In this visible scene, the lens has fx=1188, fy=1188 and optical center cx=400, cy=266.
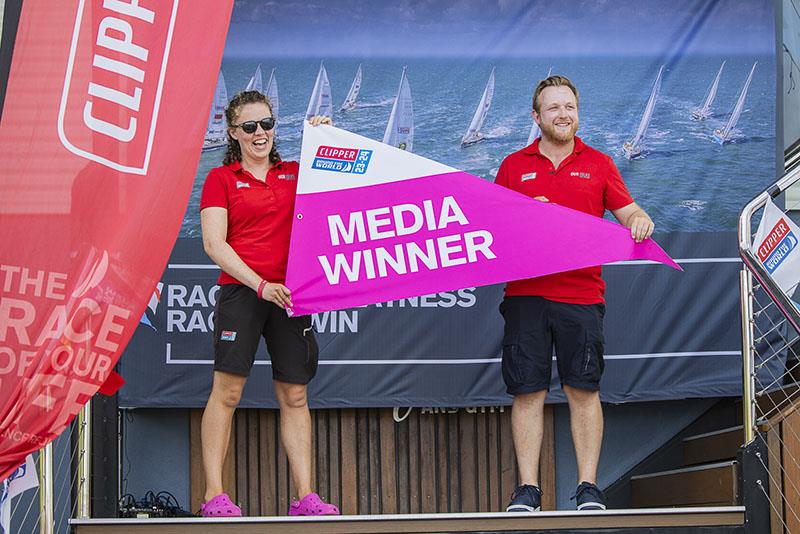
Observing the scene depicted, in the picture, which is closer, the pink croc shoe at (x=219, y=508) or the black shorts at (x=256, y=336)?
the pink croc shoe at (x=219, y=508)

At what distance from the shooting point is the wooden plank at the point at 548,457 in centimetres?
645

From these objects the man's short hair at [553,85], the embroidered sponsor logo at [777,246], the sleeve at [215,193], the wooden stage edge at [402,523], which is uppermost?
the man's short hair at [553,85]

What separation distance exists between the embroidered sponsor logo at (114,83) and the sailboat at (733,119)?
3664 mm

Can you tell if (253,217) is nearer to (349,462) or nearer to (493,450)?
(349,462)

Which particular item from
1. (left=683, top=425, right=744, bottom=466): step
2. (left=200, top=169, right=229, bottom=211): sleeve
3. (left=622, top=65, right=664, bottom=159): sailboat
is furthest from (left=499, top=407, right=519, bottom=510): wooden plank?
(left=200, top=169, right=229, bottom=211): sleeve

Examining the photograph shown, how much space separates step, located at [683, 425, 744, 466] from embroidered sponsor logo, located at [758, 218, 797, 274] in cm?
105

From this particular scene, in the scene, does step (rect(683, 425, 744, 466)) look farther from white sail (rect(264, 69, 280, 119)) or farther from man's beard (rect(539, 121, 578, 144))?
white sail (rect(264, 69, 280, 119))

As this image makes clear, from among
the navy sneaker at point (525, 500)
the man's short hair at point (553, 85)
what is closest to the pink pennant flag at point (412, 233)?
the man's short hair at point (553, 85)

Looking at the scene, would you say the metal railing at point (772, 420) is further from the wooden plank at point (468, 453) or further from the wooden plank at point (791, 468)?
the wooden plank at point (468, 453)

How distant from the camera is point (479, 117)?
631 centimetres

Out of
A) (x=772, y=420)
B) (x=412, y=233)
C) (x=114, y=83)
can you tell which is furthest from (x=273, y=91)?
(x=772, y=420)

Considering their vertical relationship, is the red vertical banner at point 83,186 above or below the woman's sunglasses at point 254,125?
below

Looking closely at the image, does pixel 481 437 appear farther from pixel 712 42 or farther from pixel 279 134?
pixel 712 42

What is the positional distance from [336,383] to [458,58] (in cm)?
184
